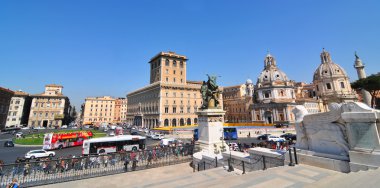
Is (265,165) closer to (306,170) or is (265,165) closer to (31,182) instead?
(306,170)

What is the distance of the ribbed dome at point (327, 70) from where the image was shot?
62606 mm

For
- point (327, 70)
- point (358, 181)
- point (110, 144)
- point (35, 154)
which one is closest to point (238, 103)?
point (327, 70)

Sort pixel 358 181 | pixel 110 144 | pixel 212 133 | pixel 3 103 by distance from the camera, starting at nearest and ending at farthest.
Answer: pixel 358 181, pixel 212 133, pixel 110 144, pixel 3 103

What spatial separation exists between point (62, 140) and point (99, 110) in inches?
2738

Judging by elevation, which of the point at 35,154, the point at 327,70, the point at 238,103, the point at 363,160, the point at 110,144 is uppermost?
the point at 327,70

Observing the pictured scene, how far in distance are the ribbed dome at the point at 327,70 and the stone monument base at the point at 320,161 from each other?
242ft

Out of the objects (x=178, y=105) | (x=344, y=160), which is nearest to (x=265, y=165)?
(x=344, y=160)

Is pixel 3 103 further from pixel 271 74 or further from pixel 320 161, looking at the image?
pixel 271 74

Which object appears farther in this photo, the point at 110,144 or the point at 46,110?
the point at 46,110

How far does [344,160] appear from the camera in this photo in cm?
500

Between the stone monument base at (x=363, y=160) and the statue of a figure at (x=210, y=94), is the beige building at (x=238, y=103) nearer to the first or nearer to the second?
the statue of a figure at (x=210, y=94)

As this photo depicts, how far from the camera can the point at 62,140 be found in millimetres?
24125

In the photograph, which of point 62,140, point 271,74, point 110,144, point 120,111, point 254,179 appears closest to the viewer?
point 254,179

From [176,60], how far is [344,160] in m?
60.3
